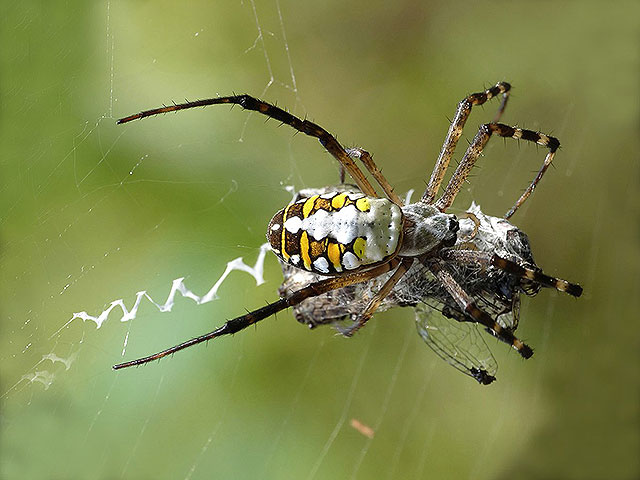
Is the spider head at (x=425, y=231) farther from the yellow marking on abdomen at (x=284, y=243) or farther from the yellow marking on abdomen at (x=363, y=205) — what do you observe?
the yellow marking on abdomen at (x=284, y=243)

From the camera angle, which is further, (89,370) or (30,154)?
(89,370)

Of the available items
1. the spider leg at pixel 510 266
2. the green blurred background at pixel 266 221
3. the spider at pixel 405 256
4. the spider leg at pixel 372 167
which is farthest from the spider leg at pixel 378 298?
the green blurred background at pixel 266 221

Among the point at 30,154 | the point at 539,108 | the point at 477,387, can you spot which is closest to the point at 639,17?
the point at 539,108

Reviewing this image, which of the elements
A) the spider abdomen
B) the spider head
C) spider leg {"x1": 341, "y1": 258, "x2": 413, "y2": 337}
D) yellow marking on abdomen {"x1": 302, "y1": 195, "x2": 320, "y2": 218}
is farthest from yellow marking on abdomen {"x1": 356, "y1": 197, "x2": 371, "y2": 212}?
spider leg {"x1": 341, "y1": 258, "x2": 413, "y2": 337}

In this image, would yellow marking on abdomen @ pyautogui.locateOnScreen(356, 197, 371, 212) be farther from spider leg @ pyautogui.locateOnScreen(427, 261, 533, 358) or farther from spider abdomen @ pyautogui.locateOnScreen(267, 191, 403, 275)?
spider leg @ pyautogui.locateOnScreen(427, 261, 533, 358)

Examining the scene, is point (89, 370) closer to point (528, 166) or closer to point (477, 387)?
point (477, 387)
